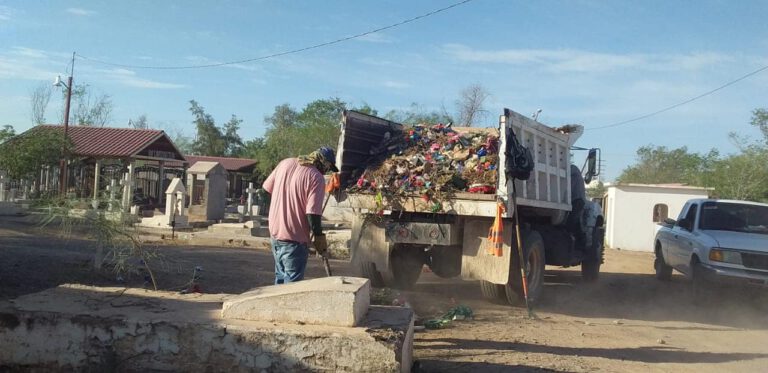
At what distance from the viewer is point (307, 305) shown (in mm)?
4207

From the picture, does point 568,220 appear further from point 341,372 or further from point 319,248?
point 341,372

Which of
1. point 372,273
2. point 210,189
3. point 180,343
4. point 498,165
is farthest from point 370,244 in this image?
point 210,189

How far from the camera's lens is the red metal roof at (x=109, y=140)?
2869 centimetres

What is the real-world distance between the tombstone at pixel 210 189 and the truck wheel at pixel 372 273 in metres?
12.7

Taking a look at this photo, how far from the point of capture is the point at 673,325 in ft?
26.1

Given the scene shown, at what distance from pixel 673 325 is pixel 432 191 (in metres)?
3.59

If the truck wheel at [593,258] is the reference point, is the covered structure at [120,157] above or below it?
above

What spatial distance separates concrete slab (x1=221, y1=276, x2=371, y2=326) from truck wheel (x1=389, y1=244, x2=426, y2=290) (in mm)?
3947

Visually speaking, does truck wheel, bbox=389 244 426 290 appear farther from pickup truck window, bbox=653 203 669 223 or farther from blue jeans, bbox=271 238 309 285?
pickup truck window, bbox=653 203 669 223

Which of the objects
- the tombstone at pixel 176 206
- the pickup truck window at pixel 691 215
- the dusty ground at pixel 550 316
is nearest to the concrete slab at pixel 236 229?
the tombstone at pixel 176 206

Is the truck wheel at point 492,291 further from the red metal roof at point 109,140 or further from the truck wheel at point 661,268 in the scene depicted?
the red metal roof at point 109,140

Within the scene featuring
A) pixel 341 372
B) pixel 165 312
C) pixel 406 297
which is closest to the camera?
pixel 341 372

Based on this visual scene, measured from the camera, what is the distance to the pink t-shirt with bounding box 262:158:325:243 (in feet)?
17.5

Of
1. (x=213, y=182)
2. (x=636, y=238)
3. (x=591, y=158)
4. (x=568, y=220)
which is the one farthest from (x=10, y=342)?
(x=636, y=238)
